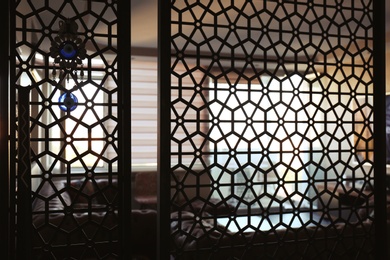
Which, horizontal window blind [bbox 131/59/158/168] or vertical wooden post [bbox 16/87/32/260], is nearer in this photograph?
vertical wooden post [bbox 16/87/32/260]

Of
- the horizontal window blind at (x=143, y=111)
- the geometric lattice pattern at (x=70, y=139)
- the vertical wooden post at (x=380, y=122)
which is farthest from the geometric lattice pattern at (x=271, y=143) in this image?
the horizontal window blind at (x=143, y=111)

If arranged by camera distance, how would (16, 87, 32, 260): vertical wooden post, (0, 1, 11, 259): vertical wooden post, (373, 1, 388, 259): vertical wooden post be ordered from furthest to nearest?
(373, 1, 388, 259): vertical wooden post < (0, 1, 11, 259): vertical wooden post < (16, 87, 32, 260): vertical wooden post

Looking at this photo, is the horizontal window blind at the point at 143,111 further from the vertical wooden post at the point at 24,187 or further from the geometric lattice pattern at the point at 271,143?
the vertical wooden post at the point at 24,187

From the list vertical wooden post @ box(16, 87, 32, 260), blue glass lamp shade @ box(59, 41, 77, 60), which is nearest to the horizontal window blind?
blue glass lamp shade @ box(59, 41, 77, 60)

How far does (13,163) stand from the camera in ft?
5.59

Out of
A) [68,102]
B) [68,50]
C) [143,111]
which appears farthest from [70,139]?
[143,111]

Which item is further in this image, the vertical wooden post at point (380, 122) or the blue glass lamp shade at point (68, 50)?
the vertical wooden post at point (380, 122)

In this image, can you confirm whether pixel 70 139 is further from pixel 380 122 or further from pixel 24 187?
pixel 380 122

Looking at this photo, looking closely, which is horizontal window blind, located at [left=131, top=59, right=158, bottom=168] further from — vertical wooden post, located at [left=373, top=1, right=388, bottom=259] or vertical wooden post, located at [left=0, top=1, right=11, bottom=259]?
vertical wooden post, located at [left=0, top=1, right=11, bottom=259]

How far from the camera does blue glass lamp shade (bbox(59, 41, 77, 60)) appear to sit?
5.71 feet

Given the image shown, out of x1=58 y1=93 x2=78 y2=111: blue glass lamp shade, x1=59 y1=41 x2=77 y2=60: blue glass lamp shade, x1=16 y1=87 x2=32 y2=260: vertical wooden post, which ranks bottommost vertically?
x1=16 y1=87 x2=32 y2=260: vertical wooden post

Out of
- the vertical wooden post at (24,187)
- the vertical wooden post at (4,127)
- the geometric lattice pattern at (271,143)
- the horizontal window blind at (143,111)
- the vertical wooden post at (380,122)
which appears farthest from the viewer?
the horizontal window blind at (143,111)

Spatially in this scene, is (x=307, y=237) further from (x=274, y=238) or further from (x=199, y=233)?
(x=199, y=233)

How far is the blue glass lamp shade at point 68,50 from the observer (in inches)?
68.5
